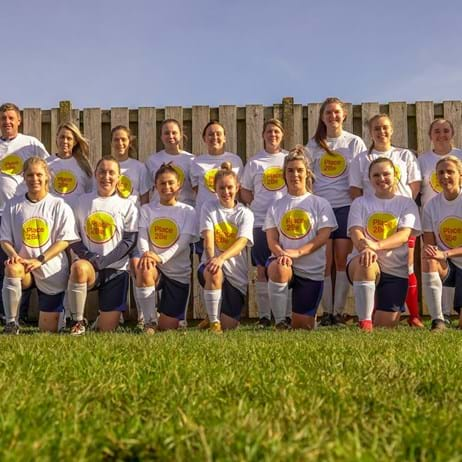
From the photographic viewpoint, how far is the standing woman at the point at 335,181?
6.46 meters

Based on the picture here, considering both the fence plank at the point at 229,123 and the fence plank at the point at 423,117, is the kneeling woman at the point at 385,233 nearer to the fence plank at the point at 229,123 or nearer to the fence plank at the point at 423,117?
the fence plank at the point at 423,117

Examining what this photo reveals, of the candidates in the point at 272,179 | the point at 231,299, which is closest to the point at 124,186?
the point at 272,179

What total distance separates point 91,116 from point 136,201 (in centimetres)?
170

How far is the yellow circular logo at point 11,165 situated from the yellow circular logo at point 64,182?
42 centimetres

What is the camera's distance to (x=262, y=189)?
6734 mm

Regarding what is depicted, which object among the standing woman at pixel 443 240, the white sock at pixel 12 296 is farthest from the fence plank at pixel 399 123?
the white sock at pixel 12 296

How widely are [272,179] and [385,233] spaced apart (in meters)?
1.34

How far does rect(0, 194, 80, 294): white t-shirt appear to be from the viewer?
5.93m

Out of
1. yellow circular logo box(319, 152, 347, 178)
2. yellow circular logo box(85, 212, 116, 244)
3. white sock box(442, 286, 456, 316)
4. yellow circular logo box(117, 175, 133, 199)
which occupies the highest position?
yellow circular logo box(319, 152, 347, 178)

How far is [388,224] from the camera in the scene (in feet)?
19.5

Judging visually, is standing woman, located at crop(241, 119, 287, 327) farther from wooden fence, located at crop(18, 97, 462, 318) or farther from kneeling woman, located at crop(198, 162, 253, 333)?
wooden fence, located at crop(18, 97, 462, 318)

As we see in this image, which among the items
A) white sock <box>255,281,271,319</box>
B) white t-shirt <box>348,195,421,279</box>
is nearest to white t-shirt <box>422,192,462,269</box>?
white t-shirt <box>348,195,421,279</box>

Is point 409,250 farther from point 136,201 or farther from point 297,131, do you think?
point 136,201

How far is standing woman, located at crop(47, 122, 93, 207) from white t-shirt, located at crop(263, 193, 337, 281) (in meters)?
2.00
